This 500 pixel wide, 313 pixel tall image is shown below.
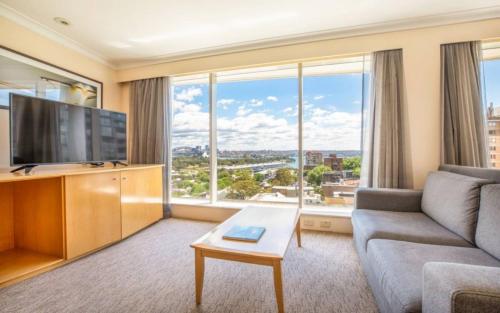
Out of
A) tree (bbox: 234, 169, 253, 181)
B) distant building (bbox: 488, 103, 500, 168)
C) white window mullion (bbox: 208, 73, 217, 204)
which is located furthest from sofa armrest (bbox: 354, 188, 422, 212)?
white window mullion (bbox: 208, 73, 217, 204)

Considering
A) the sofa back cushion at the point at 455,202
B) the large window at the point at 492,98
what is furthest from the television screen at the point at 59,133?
the large window at the point at 492,98

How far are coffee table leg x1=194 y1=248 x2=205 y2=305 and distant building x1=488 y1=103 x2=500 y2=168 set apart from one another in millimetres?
3095

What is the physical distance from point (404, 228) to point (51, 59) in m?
4.10

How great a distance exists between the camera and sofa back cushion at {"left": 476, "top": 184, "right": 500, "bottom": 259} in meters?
1.26

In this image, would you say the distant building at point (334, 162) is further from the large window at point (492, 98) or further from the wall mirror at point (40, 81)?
the wall mirror at point (40, 81)

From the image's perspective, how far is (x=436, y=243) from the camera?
150cm

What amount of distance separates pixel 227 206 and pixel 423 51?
309cm

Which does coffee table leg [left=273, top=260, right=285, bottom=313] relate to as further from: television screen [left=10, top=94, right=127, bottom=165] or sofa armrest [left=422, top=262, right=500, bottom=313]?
television screen [left=10, top=94, right=127, bottom=165]

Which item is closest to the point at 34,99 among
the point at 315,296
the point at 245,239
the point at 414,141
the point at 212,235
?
the point at 212,235

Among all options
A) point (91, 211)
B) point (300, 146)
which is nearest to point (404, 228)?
point (300, 146)

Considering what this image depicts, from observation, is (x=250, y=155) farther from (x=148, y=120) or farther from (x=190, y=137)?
(x=148, y=120)

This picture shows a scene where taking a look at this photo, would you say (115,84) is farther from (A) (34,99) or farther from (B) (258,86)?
(B) (258,86)

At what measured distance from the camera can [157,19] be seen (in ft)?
7.90

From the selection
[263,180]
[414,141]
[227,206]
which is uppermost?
[414,141]
